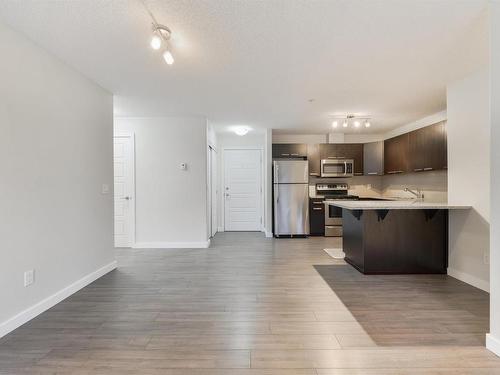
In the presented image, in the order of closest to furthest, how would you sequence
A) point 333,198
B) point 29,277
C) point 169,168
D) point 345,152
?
point 29,277
point 169,168
point 333,198
point 345,152

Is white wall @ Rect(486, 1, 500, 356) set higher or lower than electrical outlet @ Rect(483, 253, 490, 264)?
higher

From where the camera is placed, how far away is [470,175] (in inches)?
120

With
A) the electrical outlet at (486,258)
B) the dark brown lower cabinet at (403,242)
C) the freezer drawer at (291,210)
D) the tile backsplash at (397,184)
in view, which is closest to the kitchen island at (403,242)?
the dark brown lower cabinet at (403,242)

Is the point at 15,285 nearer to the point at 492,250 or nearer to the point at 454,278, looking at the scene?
the point at 492,250

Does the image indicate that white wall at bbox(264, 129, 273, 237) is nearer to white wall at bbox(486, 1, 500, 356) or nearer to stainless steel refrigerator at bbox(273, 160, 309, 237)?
stainless steel refrigerator at bbox(273, 160, 309, 237)

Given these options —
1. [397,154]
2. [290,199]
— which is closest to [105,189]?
[290,199]

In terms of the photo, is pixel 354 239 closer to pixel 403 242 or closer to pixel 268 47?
pixel 403 242

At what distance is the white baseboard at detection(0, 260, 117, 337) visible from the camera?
2.08 meters

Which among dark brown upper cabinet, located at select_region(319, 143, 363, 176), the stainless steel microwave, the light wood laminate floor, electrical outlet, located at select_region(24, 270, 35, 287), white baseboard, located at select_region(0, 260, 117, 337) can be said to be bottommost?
the light wood laminate floor

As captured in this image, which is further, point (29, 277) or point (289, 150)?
point (289, 150)

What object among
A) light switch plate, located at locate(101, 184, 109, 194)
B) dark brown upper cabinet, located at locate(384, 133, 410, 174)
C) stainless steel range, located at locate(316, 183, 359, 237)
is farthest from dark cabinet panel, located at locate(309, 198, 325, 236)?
light switch plate, located at locate(101, 184, 109, 194)

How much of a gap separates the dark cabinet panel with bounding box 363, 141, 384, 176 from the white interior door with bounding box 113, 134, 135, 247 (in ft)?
16.1

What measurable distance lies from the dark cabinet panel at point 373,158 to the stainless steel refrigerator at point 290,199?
1.51m

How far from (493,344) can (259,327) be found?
1.57 metres
